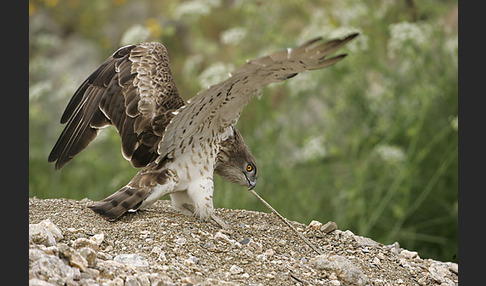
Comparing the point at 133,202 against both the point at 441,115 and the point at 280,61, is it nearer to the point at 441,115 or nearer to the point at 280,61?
the point at 280,61

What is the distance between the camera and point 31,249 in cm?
351

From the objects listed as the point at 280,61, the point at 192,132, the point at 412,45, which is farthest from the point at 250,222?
the point at 412,45

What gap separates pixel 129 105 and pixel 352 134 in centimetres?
336

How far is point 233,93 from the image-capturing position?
180 inches

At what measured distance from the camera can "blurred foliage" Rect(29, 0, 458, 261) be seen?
7.13 metres

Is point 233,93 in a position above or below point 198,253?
above

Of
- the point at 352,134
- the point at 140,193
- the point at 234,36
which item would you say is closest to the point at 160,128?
the point at 140,193

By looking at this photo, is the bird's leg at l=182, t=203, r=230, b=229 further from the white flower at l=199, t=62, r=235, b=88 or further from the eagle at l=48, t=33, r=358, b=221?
the white flower at l=199, t=62, r=235, b=88

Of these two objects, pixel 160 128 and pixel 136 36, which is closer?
pixel 160 128

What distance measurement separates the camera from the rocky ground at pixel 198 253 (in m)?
3.67

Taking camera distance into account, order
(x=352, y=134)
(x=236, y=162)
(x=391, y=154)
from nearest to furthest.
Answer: (x=236, y=162)
(x=391, y=154)
(x=352, y=134)

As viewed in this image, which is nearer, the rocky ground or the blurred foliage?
the rocky ground

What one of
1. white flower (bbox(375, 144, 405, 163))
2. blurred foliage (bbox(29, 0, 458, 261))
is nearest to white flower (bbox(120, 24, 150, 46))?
blurred foliage (bbox(29, 0, 458, 261))

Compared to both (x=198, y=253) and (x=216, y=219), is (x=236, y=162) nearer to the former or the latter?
(x=216, y=219)
